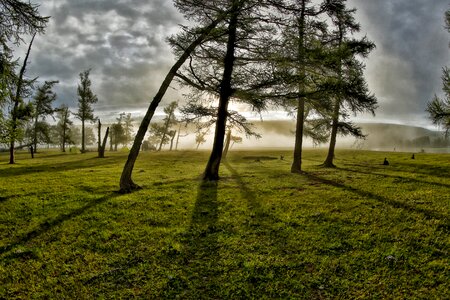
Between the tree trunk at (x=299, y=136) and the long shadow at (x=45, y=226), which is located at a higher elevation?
the tree trunk at (x=299, y=136)

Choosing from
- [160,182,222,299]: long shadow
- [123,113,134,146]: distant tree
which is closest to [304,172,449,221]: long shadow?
[160,182,222,299]: long shadow

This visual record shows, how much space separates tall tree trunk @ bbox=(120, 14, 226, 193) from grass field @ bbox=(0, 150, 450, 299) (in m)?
1.13

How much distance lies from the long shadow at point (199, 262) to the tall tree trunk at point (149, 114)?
4.58 metres

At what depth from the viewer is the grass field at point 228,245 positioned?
17.9ft

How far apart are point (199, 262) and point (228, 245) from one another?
3.33 ft

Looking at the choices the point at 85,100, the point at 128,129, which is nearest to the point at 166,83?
the point at 85,100

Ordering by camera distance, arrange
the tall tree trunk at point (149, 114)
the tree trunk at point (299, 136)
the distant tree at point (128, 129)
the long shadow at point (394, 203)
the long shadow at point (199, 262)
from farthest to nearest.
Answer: the distant tree at point (128, 129), the tree trunk at point (299, 136), the tall tree trunk at point (149, 114), the long shadow at point (394, 203), the long shadow at point (199, 262)

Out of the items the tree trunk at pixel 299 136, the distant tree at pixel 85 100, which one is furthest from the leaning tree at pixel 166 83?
the distant tree at pixel 85 100

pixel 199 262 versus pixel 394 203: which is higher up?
pixel 394 203

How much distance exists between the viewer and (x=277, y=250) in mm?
6754

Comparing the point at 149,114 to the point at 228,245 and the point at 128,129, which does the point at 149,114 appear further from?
the point at 128,129

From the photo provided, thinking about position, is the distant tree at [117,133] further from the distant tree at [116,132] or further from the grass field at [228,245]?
the grass field at [228,245]

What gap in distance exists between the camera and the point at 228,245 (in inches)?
279

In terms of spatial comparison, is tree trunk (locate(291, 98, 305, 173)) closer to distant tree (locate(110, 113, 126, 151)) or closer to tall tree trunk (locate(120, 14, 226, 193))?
tall tree trunk (locate(120, 14, 226, 193))
